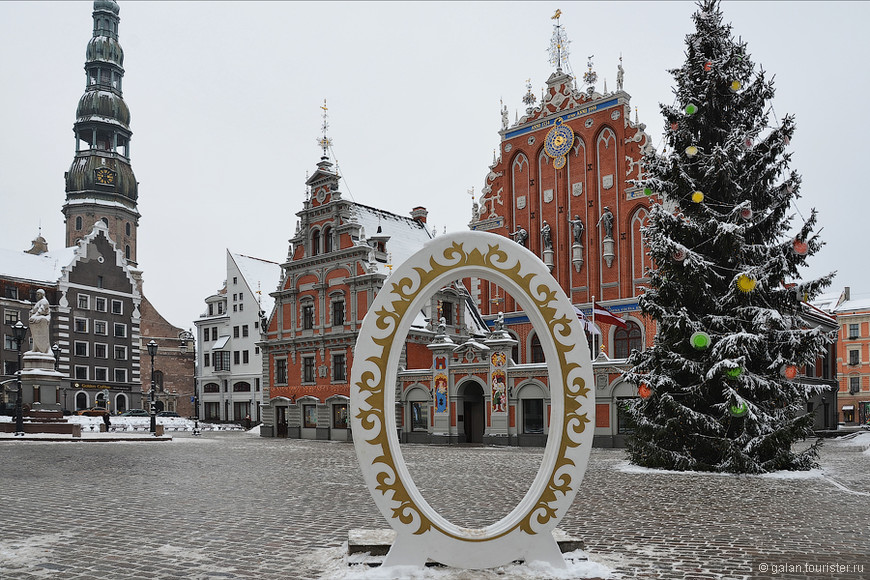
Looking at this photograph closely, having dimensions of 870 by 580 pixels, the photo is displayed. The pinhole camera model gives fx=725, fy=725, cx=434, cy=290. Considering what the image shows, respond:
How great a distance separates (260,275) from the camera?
64.2m

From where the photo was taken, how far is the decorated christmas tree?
1755 centimetres

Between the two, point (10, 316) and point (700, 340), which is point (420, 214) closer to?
point (700, 340)

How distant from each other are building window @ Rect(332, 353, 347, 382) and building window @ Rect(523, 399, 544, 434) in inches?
435

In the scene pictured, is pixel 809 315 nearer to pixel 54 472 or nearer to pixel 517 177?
pixel 517 177

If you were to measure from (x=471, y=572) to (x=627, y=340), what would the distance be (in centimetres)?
2839

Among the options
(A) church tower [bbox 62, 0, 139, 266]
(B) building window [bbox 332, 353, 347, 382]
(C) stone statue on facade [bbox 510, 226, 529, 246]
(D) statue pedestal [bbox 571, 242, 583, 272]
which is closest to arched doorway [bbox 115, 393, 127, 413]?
(A) church tower [bbox 62, 0, 139, 266]

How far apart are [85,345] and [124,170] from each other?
1168 inches

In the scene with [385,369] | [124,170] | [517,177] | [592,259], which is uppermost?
[124,170]

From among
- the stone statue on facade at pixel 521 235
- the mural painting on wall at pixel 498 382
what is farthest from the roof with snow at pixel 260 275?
the mural painting on wall at pixel 498 382

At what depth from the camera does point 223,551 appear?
852cm

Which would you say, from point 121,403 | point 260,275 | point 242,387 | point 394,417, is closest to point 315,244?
point 260,275

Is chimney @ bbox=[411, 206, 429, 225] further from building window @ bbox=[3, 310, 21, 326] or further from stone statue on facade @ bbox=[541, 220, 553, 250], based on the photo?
building window @ bbox=[3, 310, 21, 326]

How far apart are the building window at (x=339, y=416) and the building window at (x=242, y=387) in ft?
85.2

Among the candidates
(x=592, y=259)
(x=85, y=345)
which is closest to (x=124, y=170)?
(x=85, y=345)
